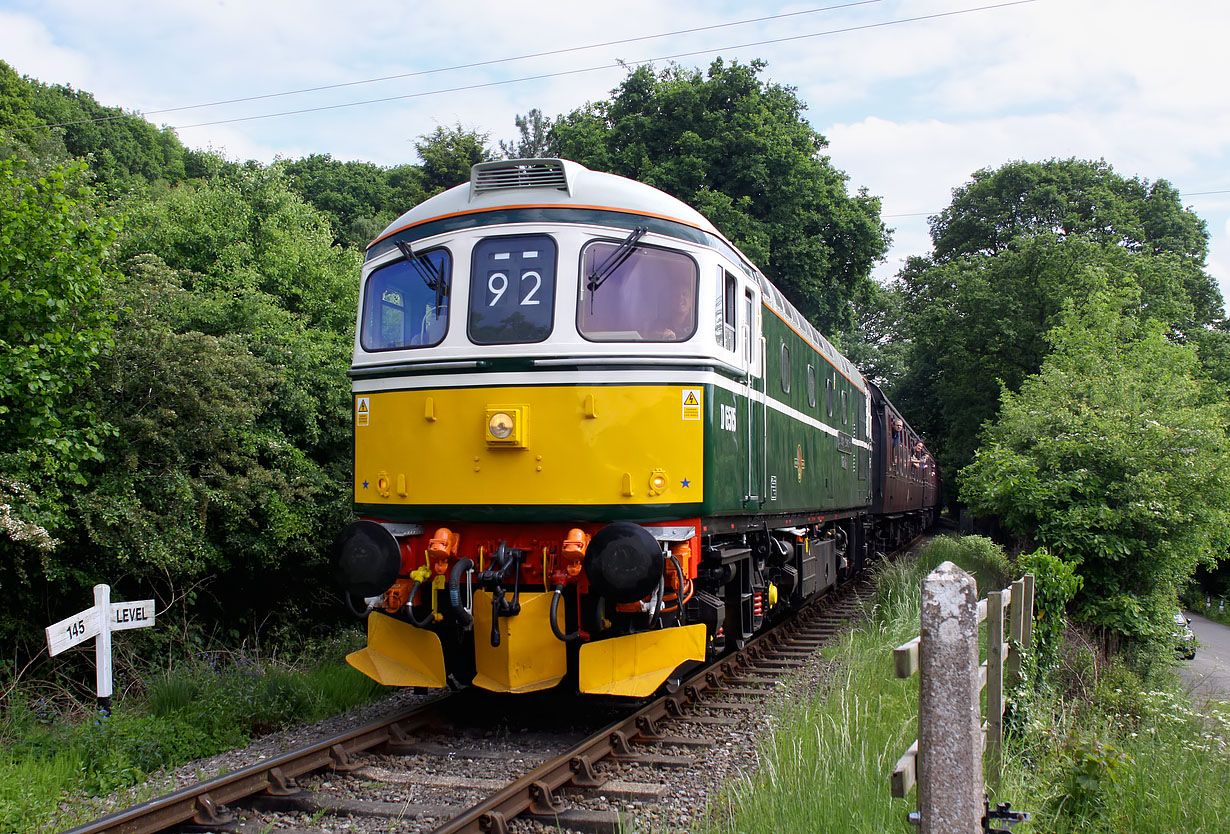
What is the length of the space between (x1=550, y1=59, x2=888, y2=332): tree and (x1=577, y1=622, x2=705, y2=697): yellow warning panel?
1799cm

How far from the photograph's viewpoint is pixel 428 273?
21.6ft

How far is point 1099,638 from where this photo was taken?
10.1m

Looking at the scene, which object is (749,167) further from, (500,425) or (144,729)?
(144,729)

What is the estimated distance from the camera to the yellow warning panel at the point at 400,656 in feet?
20.6

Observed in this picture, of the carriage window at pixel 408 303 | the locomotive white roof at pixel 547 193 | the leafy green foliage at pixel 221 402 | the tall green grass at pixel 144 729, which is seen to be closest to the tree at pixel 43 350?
the leafy green foliage at pixel 221 402

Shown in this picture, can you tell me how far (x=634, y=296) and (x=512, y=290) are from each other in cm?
82

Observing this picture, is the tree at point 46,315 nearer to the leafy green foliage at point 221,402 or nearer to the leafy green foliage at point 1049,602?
the leafy green foliage at point 221,402

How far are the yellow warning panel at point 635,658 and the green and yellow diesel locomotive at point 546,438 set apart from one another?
0.04ft

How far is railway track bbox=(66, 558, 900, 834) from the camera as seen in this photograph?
4570mm

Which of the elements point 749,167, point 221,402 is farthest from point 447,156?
point 221,402

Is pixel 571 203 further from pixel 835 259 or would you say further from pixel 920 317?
pixel 920 317

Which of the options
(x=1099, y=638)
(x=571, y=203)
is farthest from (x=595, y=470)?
(x=1099, y=638)

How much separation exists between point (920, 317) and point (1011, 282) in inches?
163

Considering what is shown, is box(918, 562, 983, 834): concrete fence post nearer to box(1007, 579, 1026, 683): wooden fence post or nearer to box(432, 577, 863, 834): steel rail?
box(432, 577, 863, 834): steel rail
